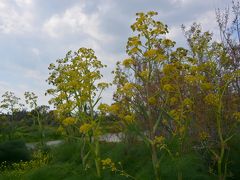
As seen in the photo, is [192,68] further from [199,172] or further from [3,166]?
[3,166]

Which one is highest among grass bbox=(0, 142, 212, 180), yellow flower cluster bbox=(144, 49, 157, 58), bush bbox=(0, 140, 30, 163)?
yellow flower cluster bbox=(144, 49, 157, 58)

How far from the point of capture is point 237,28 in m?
11.3

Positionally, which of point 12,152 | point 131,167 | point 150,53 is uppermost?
point 150,53

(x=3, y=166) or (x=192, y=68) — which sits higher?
(x=192, y=68)

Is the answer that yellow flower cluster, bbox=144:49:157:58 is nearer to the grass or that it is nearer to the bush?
the grass

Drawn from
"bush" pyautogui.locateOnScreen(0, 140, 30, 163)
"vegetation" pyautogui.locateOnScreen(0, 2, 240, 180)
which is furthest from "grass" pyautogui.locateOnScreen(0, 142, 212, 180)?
"bush" pyautogui.locateOnScreen(0, 140, 30, 163)

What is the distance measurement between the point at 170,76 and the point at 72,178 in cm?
343

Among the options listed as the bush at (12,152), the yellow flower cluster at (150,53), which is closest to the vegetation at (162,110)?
the yellow flower cluster at (150,53)

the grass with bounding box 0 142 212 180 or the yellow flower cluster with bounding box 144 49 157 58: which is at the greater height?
the yellow flower cluster with bounding box 144 49 157 58

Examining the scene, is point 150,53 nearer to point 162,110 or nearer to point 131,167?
point 162,110

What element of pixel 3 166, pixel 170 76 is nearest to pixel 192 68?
pixel 170 76

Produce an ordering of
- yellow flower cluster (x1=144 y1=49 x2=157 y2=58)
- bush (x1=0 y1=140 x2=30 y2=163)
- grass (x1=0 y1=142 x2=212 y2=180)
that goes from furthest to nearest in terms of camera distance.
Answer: bush (x1=0 y1=140 x2=30 y2=163) < grass (x1=0 y1=142 x2=212 y2=180) < yellow flower cluster (x1=144 y1=49 x2=157 y2=58)

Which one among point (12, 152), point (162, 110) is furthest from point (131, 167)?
point (12, 152)

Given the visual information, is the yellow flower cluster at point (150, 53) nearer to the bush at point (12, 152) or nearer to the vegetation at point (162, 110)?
the vegetation at point (162, 110)
